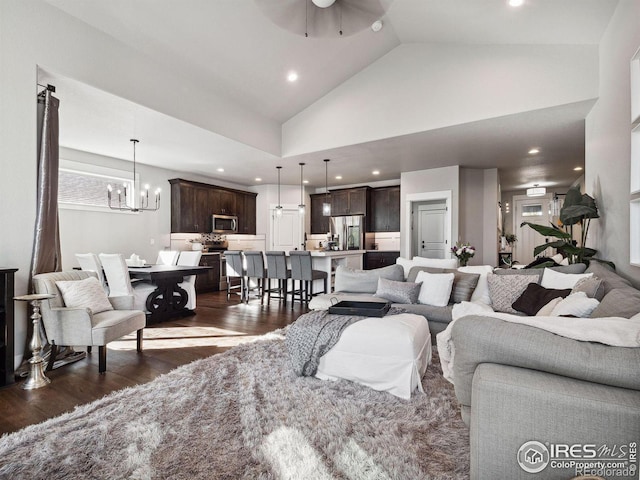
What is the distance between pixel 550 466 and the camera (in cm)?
111

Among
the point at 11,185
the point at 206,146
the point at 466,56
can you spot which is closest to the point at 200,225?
the point at 206,146

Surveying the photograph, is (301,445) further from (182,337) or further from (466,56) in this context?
(466,56)

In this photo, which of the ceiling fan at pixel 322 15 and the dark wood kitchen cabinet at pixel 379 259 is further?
the dark wood kitchen cabinet at pixel 379 259

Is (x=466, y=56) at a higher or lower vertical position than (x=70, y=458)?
higher

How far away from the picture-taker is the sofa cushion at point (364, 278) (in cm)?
414

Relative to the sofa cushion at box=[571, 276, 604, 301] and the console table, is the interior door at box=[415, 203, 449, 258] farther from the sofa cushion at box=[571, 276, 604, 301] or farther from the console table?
the console table

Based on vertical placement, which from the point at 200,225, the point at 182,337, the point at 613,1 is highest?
the point at 613,1

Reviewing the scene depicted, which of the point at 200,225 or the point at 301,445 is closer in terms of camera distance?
the point at 301,445

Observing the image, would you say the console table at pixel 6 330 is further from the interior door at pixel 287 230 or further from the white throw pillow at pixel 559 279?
the interior door at pixel 287 230

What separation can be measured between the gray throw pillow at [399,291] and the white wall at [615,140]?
1.84 m

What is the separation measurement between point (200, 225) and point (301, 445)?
21.7 feet

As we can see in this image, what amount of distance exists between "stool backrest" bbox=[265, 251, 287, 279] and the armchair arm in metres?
2.49

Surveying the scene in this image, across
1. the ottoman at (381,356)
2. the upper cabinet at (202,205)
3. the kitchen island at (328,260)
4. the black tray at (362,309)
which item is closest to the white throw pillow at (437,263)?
the black tray at (362,309)

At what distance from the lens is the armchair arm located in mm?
3545
